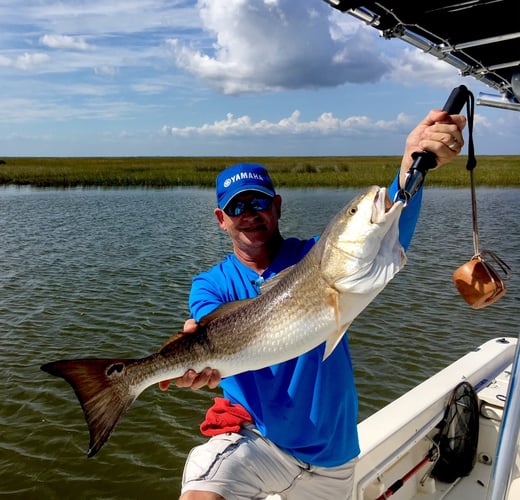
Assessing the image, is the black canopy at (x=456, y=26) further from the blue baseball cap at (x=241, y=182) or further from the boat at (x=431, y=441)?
the boat at (x=431, y=441)

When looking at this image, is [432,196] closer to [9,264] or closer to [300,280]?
[9,264]

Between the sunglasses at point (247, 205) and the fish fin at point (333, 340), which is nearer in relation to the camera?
the fish fin at point (333, 340)

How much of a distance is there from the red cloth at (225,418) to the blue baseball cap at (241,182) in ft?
4.32

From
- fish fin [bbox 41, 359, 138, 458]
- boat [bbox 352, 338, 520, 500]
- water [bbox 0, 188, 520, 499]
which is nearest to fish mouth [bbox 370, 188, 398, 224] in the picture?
fish fin [bbox 41, 359, 138, 458]

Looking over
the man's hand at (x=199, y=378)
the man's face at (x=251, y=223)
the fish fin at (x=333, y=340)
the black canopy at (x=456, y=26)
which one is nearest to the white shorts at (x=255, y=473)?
the man's hand at (x=199, y=378)

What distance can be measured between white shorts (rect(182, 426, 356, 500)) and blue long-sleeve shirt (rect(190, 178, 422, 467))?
0.07 meters

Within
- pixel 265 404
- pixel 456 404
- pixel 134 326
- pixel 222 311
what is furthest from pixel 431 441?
pixel 134 326

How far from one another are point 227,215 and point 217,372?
Result: 42.5 inches

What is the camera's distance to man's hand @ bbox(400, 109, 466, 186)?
8.79 ft

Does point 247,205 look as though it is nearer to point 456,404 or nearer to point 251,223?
point 251,223

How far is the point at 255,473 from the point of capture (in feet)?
10.8

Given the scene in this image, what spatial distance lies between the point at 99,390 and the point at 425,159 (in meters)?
2.17

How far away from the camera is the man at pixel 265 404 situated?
3195 mm

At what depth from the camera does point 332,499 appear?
3506 mm
